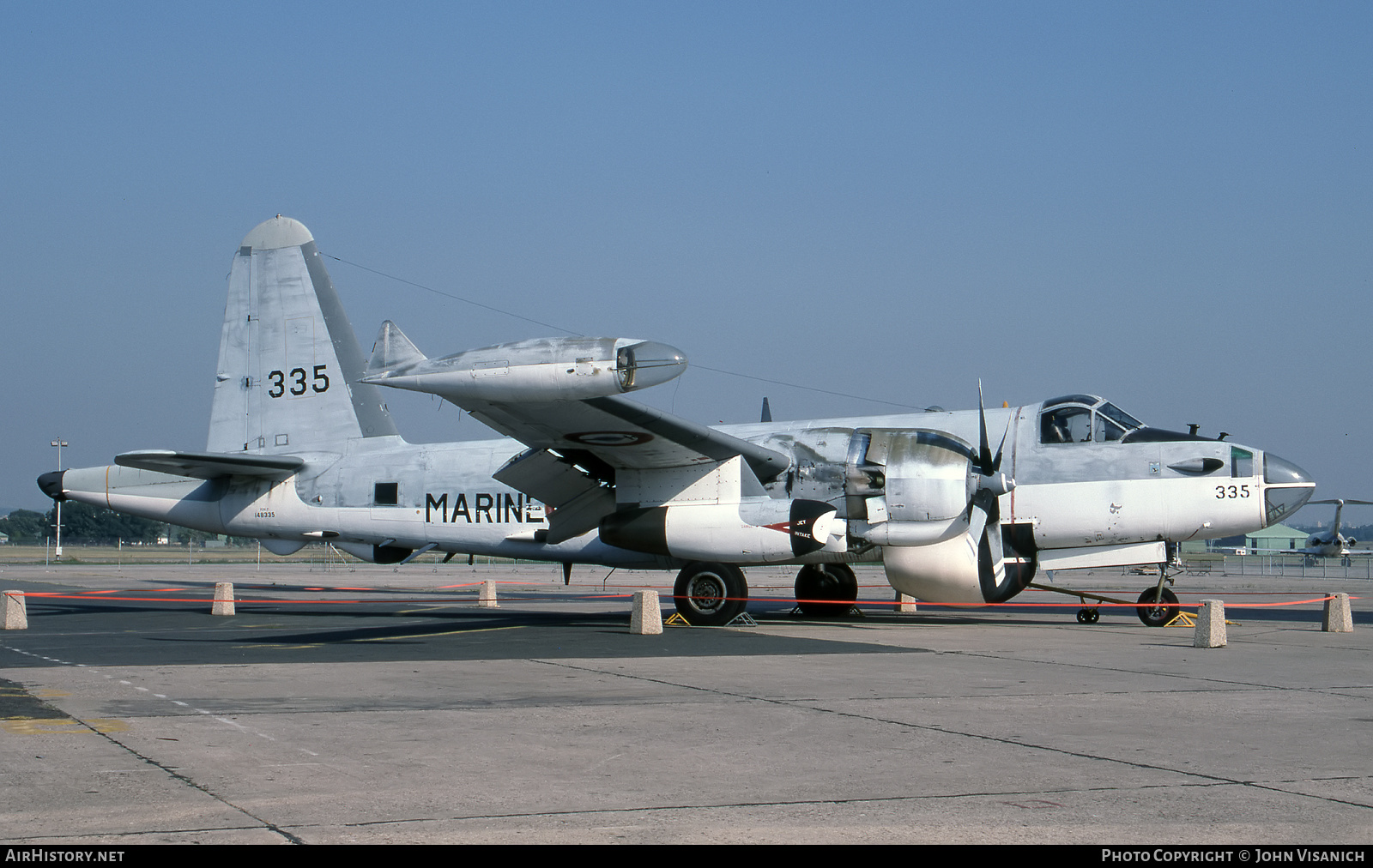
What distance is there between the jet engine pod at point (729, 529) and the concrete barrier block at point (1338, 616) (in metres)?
7.39

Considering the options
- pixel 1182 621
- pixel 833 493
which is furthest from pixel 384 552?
pixel 1182 621

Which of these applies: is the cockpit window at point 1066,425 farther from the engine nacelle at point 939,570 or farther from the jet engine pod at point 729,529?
the jet engine pod at point 729,529

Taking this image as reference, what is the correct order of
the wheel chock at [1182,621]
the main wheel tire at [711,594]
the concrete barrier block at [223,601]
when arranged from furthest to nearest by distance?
the concrete barrier block at [223,601], the wheel chock at [1182,621], the main wheel tire at [711,594]

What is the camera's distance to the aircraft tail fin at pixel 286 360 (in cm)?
2302

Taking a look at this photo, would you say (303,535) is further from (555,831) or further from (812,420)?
(555,831)

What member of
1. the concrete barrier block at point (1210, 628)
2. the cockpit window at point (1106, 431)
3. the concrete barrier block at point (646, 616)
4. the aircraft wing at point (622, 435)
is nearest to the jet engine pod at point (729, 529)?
the aircraft wing at point (622, 435)

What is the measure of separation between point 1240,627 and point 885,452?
6.36 meters

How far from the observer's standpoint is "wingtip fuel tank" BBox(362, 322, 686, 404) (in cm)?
1277

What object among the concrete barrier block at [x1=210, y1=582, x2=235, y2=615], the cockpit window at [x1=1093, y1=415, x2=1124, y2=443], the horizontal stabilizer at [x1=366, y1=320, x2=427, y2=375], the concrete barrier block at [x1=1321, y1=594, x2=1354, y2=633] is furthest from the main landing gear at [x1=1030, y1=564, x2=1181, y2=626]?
the concrete barrier block at [x1=210, y1=582, x2=235, y2=615]

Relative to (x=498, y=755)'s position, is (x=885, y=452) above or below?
above

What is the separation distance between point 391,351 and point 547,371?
9.55 feet

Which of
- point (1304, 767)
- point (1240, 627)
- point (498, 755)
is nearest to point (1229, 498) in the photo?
point (1240, 627)

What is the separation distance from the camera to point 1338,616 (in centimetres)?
1752

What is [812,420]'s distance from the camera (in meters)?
19.8
